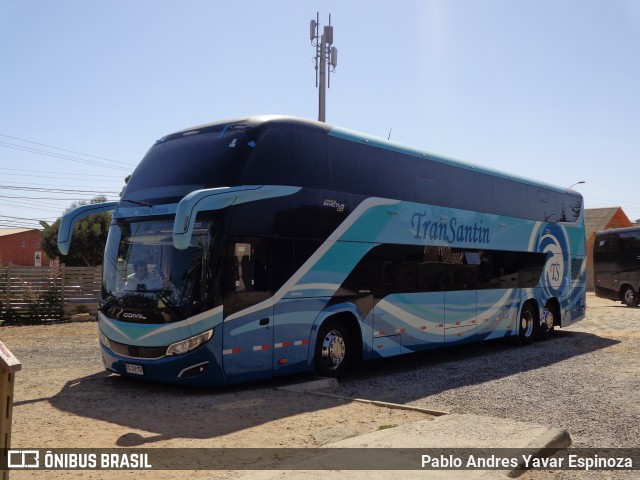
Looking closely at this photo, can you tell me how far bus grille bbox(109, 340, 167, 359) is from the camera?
9117 millimetres

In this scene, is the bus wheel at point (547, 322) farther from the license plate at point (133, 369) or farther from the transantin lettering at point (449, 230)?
the license plate at point (133, 369)

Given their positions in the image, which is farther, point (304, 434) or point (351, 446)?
point (304, 434)

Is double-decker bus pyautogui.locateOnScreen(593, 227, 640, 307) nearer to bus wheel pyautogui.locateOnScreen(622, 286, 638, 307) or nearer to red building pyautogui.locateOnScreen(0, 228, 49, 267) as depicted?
bus wheel pyautogui.locateOnScreen(622, 286, 638, 307)

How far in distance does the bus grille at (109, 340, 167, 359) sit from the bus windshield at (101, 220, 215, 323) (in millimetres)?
418

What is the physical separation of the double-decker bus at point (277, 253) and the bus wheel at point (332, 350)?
1.1 inches

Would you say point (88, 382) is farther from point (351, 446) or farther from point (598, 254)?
point (598, 254)

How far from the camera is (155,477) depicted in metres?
5.60

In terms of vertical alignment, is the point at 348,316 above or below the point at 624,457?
above

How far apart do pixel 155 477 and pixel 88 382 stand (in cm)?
507

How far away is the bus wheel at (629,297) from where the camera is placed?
1253 inches

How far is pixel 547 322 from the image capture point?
17906 millimetres

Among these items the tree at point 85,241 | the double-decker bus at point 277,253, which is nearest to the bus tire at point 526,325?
the double-decker bus at point 277,253

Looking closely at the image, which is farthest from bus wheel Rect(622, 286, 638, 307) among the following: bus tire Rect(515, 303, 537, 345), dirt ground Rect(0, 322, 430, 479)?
dirt ground Rect(0, 322, 430, 479)

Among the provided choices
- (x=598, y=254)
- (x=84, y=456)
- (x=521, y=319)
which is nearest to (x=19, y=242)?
(x=598, y=254)
